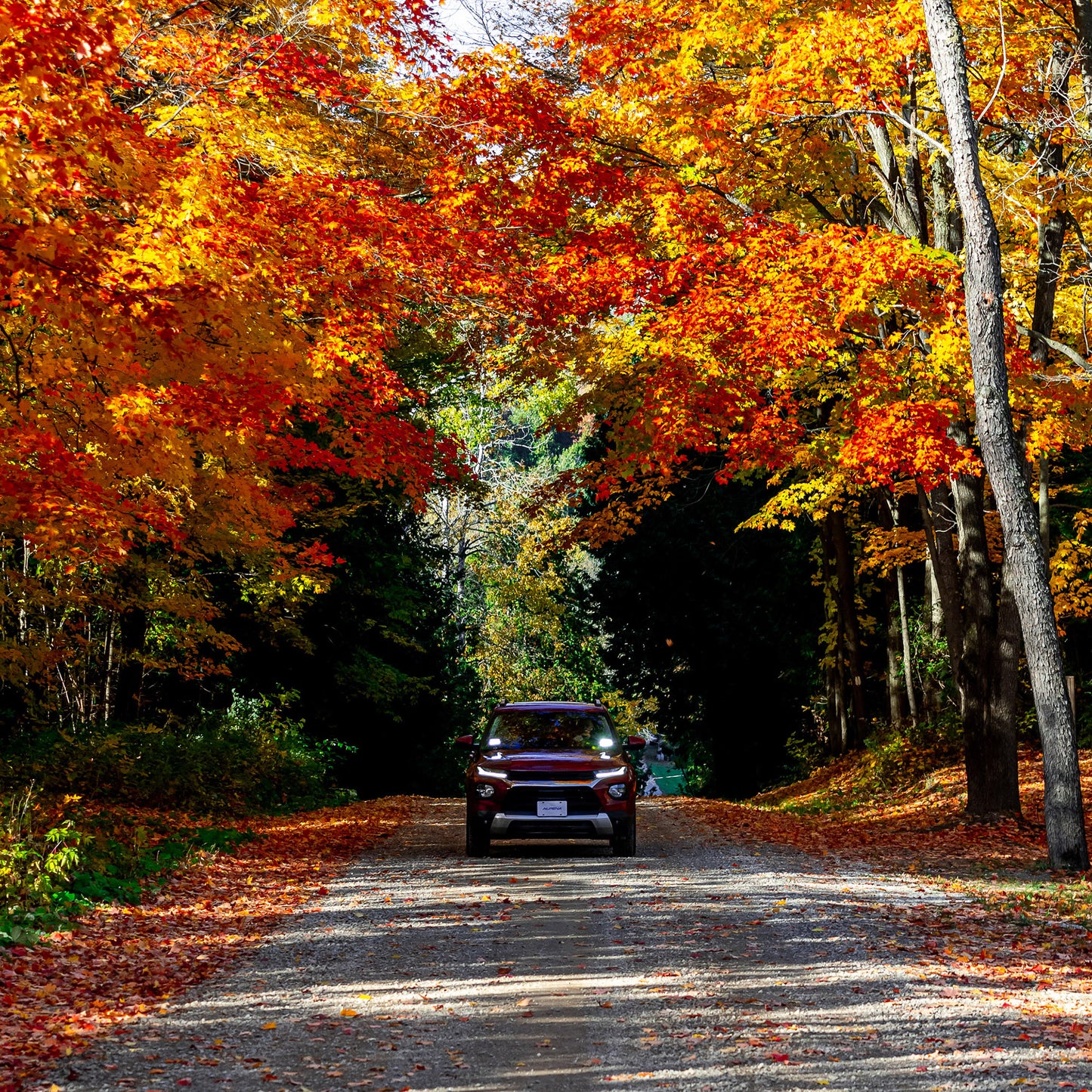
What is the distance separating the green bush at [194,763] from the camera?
60.7 feet

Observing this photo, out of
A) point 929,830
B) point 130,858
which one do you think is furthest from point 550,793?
point 929,830

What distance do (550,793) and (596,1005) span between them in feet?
23.6

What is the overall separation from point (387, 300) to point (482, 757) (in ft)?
17.8

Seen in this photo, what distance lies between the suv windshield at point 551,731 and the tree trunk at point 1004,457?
4.75 m

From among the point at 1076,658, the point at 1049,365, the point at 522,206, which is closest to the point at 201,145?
the point at 522,206

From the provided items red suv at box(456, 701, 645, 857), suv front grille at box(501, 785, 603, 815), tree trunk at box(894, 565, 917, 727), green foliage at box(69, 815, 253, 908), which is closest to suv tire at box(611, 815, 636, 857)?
red suv at box(456, 701, 645, 857)

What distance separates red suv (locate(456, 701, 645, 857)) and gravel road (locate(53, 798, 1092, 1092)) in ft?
7.73

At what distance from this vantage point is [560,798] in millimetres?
14344

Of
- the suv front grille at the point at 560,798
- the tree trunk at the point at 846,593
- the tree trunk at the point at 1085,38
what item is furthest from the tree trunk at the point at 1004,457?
the tree trunk at the point at 846,593

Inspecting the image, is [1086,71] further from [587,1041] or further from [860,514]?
[860,514]

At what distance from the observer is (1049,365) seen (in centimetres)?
1667

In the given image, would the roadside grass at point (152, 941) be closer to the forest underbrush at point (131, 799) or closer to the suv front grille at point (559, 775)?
the forest underbrush at point (131, 799)

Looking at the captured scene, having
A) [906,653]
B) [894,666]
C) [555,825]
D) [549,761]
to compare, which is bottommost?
[555,825]

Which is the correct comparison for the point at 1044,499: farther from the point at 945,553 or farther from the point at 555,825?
the point at 555,825
